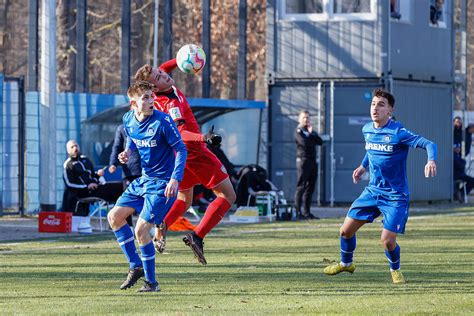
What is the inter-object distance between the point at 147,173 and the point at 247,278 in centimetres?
165

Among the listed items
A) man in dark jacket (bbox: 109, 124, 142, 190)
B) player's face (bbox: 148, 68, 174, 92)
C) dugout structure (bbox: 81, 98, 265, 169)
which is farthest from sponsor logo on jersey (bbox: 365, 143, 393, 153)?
dugout structure (bbox: 81, 98, 265, 169)

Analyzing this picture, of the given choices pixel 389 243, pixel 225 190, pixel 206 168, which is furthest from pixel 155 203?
pixel 225 190

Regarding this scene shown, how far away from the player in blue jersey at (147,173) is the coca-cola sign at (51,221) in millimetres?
9530

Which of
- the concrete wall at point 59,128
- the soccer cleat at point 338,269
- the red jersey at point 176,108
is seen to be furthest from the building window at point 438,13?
the soccer cleat at point 338,269

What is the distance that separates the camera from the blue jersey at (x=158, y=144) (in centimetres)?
1266

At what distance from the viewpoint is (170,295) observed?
39.4 feet

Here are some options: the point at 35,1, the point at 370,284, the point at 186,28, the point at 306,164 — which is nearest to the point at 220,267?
the point at 370,284

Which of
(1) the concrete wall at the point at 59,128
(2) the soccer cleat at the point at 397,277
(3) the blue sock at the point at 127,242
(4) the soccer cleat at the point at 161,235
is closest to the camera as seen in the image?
(3) the blue sock at the point at 127,242

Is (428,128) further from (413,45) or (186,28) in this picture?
(186,28)

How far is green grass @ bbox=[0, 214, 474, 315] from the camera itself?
36.2 ft

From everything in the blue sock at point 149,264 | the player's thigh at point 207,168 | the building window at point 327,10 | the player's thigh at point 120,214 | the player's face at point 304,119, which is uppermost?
the building window at point 327,10

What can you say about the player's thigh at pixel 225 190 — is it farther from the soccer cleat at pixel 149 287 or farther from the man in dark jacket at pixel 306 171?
the man in dark jacket at pixel 306 171

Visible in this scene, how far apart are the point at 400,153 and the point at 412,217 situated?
1369 cm

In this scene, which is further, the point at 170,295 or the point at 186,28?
the point at 186,28
